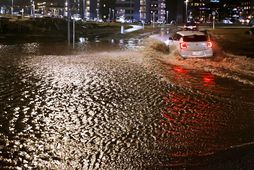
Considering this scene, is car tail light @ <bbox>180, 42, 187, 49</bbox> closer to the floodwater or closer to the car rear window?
the car rear window

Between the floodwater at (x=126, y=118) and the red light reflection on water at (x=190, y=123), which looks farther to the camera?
the red light reflection on water at (x=190, y=123)

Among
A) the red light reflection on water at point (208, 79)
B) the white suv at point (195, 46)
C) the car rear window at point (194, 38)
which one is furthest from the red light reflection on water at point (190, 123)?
the car rear window at point (194, 38)

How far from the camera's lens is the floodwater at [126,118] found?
7.24 metres

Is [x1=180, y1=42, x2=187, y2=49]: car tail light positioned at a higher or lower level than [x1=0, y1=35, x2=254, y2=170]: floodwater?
higher

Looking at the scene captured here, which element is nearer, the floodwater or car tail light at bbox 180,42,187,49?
the floodwater

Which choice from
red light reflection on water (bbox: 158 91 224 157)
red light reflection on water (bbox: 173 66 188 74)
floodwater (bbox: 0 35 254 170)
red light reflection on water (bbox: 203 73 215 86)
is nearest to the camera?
floodwater (bbox: 0 35 254 170)

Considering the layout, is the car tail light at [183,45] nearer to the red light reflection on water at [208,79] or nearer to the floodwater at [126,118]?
the floodwater at [126,118]

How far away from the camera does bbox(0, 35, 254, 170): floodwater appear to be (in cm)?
724

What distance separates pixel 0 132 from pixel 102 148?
221cm

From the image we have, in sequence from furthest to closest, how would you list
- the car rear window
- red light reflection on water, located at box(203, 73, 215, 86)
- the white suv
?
1. the car rear window
2. the white suv
3. red light reflection on water, located at box(203, 73, 215, 86)

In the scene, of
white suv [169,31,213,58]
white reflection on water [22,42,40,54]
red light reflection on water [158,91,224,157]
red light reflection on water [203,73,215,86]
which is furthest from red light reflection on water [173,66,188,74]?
white reflection on water [22,42,40,54]

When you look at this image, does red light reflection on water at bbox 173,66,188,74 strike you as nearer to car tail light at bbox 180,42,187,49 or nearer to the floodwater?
the floodwater

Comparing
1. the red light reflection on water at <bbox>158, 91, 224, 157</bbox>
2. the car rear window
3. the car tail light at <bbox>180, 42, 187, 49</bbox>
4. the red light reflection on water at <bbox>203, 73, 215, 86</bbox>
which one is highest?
the car rear window

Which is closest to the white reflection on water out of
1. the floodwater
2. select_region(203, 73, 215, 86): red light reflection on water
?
the floodwater
